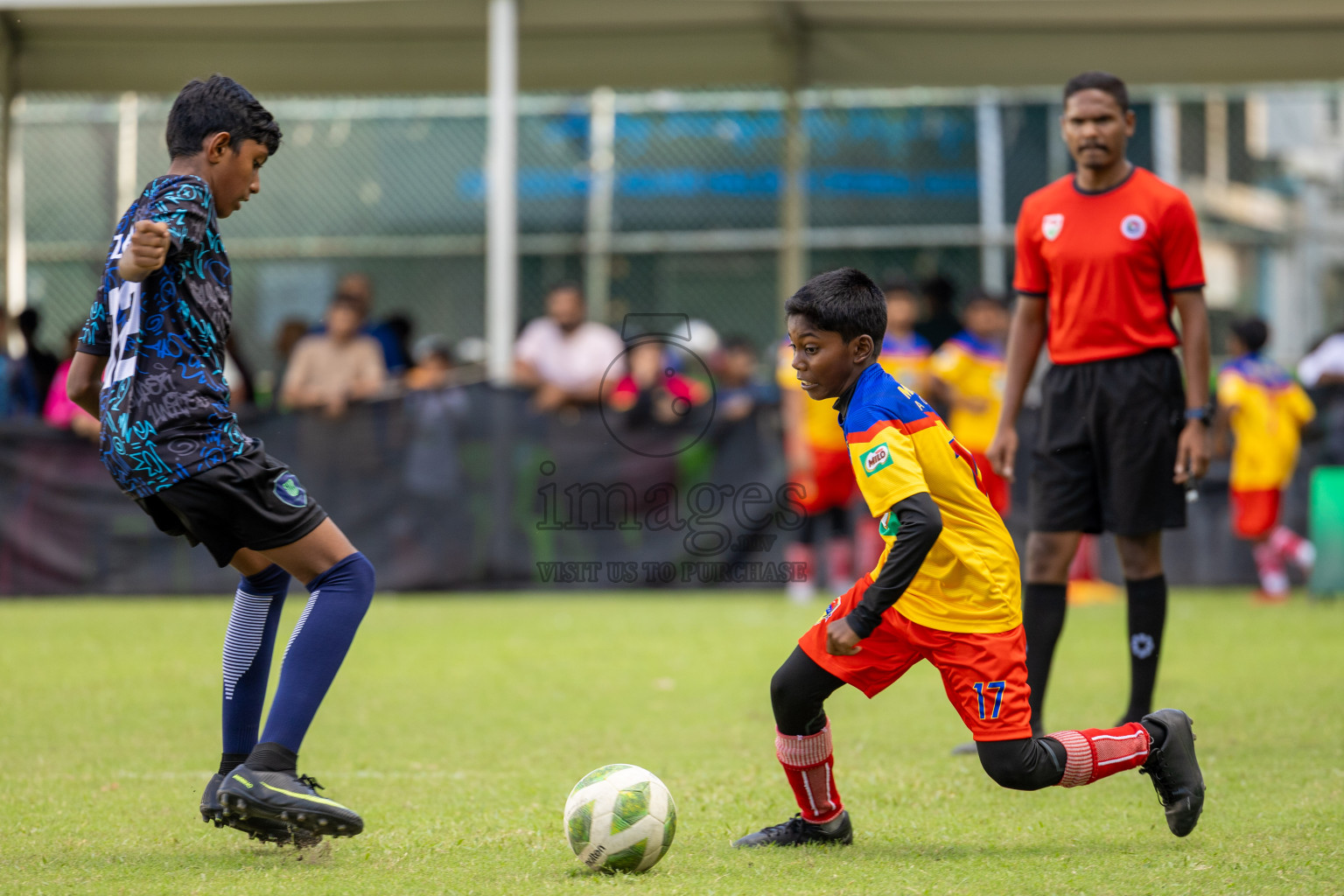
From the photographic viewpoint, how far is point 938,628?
3717 mm

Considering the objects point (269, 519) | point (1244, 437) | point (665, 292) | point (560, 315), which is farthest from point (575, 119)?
point (269, 519)

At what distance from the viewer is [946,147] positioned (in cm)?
1551

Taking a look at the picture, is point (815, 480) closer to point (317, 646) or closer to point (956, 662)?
point (956, 662)

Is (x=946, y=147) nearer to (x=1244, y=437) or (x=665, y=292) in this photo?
(x=665, y=292)

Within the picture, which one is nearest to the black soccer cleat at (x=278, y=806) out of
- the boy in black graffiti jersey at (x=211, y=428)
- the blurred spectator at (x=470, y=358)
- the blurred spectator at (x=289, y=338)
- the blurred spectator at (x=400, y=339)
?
the boy in black graffiti jersey at (x=211, y=428)

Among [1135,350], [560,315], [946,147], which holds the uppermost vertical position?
[946,147]

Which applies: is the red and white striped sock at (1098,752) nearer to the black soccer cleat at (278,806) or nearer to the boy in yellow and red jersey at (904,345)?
the black soccer cleat at (278,806)

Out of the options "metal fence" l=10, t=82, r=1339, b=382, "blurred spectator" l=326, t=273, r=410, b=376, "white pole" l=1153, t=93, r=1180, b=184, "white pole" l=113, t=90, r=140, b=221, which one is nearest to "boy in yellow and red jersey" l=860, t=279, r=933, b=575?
"blurred spectator" l=326, t=273, r=410, b=376

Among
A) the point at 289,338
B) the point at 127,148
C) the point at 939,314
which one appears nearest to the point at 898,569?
the point at 939,314

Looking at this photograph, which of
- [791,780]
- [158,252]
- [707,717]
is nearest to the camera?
[158,252]

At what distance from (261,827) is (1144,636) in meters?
3.15

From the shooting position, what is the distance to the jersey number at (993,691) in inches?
144

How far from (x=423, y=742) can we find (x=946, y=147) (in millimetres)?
11456

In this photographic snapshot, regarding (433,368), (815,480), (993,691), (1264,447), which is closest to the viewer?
(993,691)
